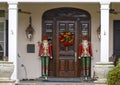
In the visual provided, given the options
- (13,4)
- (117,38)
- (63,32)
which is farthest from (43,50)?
(117,38)

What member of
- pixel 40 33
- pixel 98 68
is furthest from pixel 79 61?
pixel 98 68

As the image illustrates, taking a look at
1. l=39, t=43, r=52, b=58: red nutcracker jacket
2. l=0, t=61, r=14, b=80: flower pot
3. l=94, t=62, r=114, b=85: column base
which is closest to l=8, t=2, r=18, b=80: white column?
l=0, t=61, r=14, b=80: flower pot

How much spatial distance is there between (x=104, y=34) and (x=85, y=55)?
184 centimetres

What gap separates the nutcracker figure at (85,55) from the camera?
869 inches

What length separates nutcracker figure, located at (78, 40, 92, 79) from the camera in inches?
869

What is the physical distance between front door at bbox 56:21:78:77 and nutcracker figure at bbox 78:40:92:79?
69 cm

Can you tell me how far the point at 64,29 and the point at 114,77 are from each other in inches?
238

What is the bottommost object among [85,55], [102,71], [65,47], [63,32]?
[102,71]

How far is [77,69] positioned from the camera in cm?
2283

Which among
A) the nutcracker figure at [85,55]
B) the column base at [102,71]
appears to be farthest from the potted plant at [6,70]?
the nutcracker figure at [85,55]

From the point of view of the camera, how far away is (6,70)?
1909cm

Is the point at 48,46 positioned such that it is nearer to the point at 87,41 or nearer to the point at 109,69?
the point at 87,41

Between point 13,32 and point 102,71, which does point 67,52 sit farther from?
point 102,71

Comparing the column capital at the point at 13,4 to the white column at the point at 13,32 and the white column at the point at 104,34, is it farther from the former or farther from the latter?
the white column at the point at 104,34
